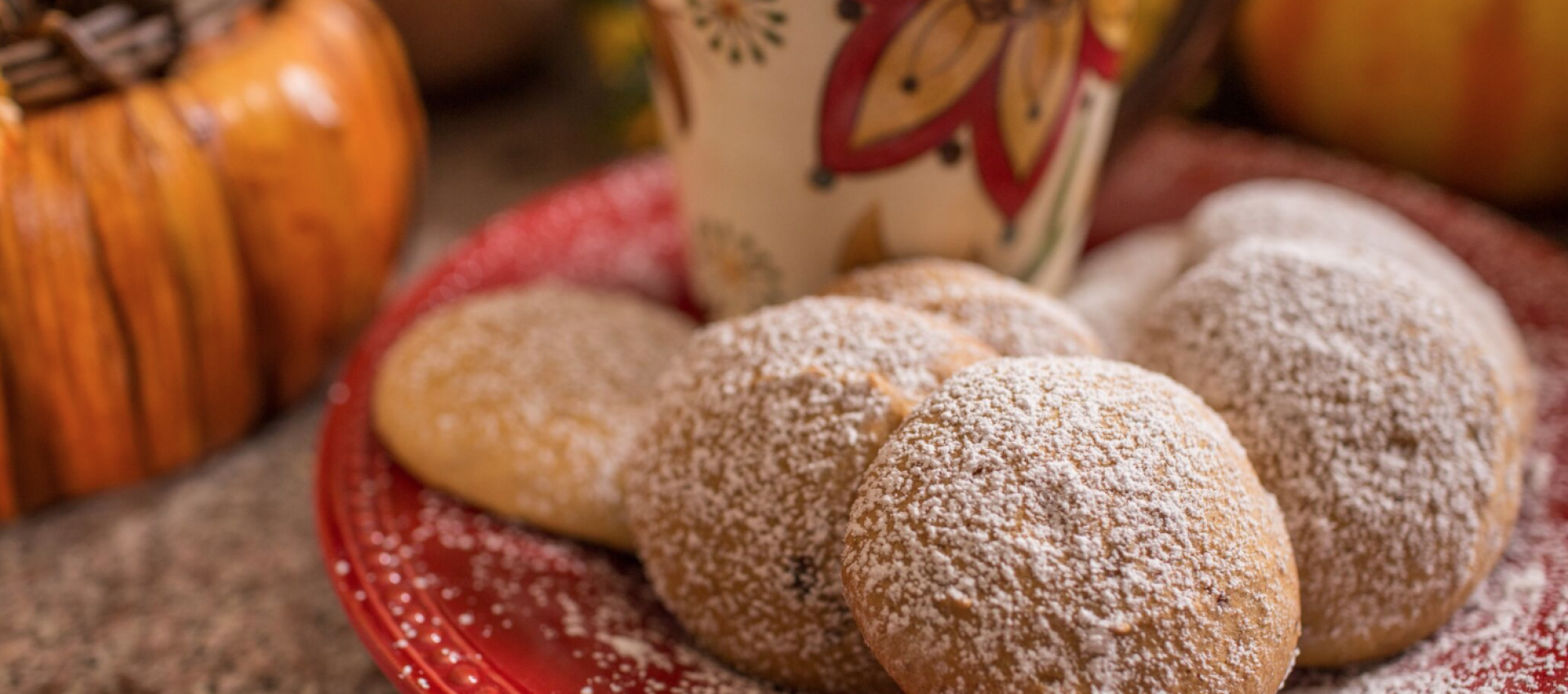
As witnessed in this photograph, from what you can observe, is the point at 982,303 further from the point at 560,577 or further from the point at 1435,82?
the point at 1435,82

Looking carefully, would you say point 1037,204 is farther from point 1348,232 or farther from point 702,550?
point 702,550

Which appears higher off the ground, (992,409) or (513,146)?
(992,409)

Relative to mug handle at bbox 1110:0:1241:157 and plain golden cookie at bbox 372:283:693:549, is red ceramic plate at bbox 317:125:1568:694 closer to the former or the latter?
plain golden cookie at bbox 372:283:693:549

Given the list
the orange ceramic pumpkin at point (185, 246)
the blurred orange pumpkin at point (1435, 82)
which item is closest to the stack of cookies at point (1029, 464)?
the orange ceramic pumpkin at point (185, 246)

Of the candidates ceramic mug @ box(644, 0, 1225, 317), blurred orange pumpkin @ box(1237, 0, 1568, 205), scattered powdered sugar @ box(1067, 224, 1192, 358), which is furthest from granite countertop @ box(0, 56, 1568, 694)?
blurred orange pumpkin @ box(1237, 0, 1568, 205)

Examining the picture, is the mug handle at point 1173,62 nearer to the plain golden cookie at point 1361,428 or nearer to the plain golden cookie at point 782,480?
the plain golden cookie at point 1361,428

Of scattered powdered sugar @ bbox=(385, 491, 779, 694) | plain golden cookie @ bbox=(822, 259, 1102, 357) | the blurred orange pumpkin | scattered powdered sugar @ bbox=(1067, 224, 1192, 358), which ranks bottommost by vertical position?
scattered powdered sugar @ bbox=(385, 491, 779, 694)

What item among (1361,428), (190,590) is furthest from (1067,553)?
(190,590)

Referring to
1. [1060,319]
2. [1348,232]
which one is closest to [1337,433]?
[1060,319]
